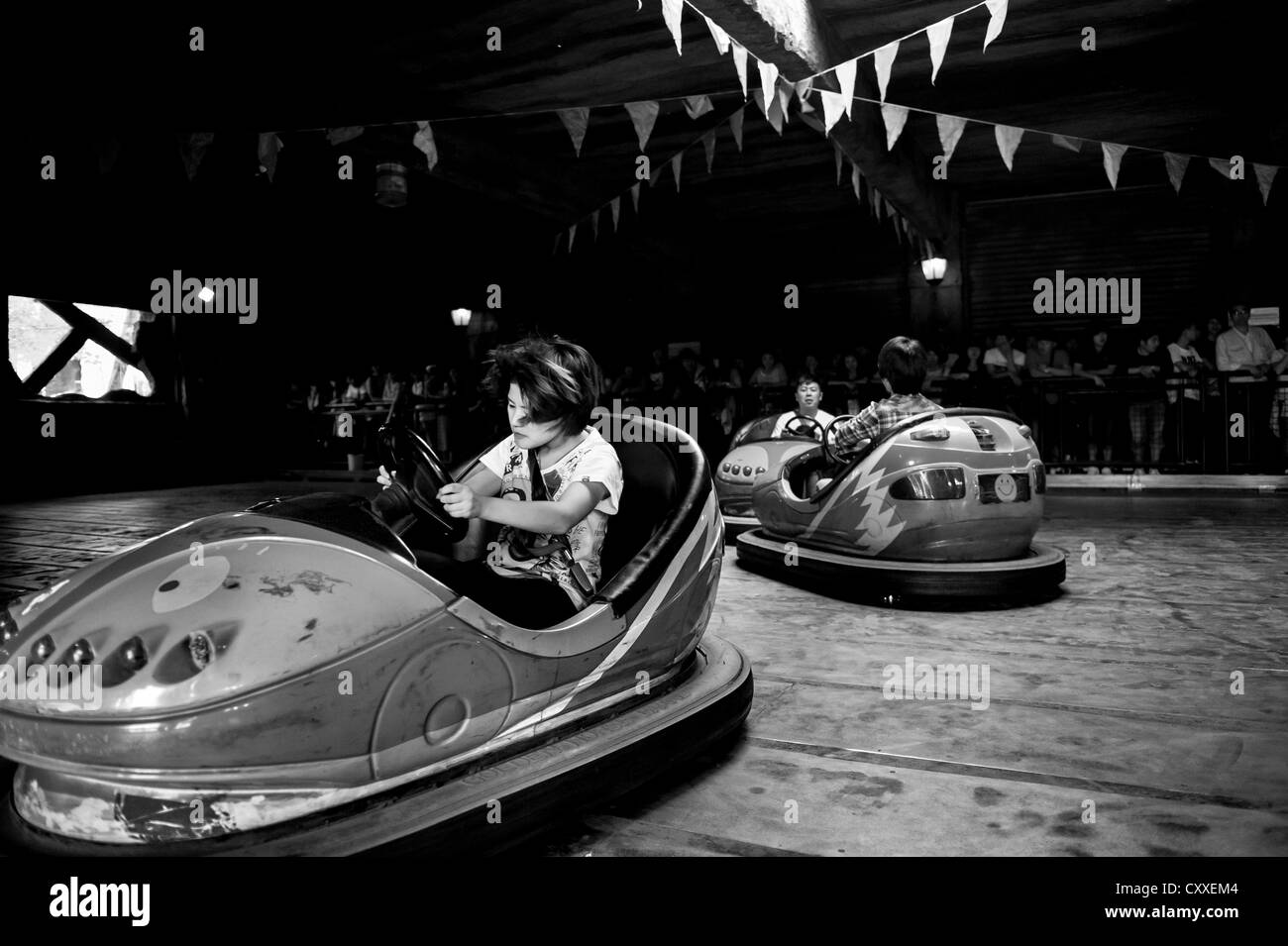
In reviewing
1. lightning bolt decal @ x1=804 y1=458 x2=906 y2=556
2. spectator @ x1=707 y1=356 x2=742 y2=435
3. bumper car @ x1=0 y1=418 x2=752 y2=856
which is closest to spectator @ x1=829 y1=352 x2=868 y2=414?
spectator @ x1=707 y1=356 x2=742 y2=435

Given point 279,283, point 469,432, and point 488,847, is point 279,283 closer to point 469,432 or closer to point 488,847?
point 469,432

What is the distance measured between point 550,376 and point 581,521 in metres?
0.29

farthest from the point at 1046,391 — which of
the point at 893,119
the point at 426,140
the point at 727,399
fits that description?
the point at 426,140

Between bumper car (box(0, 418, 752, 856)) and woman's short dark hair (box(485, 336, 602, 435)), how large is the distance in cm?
24

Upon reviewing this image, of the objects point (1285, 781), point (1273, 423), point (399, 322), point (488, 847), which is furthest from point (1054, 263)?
point (488, 847)

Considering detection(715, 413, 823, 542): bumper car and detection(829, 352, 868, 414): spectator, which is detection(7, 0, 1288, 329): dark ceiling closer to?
detection(715, 413, 823, 542): bumper car

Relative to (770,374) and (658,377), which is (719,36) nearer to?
(770,374)

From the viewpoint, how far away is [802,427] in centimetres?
538

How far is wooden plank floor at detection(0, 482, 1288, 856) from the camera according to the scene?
137cm

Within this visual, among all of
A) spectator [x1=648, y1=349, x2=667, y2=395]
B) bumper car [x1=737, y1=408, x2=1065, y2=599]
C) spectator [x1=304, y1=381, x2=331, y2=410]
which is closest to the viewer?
bumper car [x1=737, y1=408, x2=1065, y2=599]

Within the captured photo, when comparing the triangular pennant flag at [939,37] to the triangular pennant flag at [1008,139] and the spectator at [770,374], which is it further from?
the spectator at [770,374]

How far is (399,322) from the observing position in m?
12.8

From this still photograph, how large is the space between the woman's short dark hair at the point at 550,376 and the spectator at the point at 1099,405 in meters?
7.46
